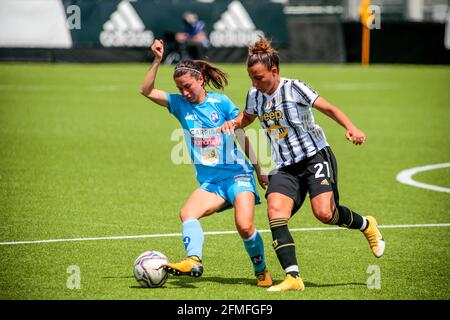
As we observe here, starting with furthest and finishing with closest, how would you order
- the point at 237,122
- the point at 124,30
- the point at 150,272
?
the point at 124,30 → the point at 237,122 → the point at 150,272

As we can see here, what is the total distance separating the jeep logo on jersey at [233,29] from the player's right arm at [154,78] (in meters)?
26.9

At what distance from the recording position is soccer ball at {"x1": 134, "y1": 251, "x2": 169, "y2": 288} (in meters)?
7.68

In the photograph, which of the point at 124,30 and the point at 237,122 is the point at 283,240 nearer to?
the point at 237,122

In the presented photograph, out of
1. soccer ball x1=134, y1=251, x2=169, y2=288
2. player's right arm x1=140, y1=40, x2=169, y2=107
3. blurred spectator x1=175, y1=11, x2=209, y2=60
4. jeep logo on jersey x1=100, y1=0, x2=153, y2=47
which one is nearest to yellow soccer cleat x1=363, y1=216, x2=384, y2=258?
soccer ball x1=134, y1=251, x2=169, y2=288

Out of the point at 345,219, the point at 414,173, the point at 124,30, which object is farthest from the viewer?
the point at 124,30

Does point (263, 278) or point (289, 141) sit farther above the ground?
point (289, 141)

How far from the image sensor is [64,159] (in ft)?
50.4

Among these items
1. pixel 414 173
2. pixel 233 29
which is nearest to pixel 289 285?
pixel 414 173

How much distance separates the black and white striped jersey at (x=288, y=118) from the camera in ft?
26.4

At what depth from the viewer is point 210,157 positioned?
828 cm

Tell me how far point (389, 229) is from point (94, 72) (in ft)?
73.0

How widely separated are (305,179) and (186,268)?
1324 mm
